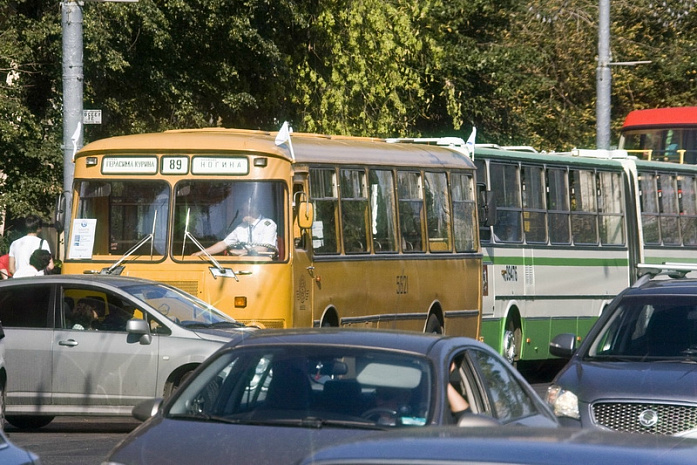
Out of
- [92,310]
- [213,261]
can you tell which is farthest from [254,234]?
[92,310]

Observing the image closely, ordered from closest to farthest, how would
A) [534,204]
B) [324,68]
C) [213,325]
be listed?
[213,325] → [534,204] → [324,68]

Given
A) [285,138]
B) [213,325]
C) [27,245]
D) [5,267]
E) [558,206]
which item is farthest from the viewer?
[558,206]

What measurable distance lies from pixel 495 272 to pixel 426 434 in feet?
54.5

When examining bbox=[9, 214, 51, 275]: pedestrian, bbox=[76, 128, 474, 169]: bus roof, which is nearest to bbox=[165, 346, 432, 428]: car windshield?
bbox=[76, 128, 474, 169]: bus roof

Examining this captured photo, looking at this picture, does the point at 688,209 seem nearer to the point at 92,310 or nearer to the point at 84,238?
the point at 84,238

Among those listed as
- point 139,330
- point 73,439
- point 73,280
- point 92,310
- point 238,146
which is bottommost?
point 73,439

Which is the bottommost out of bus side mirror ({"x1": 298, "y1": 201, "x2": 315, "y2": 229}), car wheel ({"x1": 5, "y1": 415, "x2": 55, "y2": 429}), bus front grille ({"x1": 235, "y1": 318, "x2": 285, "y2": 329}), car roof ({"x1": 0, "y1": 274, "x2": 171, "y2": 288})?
car wheel ({"x1": 5, "y1": 415, "x2": 55, "y2": 429})

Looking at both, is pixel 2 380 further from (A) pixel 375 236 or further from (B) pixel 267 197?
(A) pixel 375 236

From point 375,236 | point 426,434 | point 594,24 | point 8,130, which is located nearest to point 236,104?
point 8,130

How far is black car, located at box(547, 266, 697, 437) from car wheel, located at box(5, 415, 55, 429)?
5158 mm

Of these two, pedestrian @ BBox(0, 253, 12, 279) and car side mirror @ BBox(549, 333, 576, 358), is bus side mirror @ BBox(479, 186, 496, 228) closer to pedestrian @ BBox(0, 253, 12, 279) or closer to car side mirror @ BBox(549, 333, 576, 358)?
pedestrian @ BBox(0, 253, 12, 279)

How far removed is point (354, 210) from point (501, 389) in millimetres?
9330

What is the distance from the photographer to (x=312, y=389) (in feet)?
21.8

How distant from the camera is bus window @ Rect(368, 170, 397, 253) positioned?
16.9 metres
